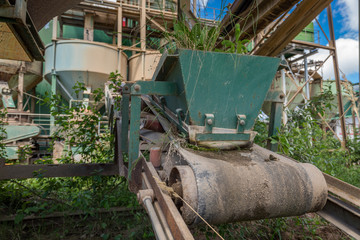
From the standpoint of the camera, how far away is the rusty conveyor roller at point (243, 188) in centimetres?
125

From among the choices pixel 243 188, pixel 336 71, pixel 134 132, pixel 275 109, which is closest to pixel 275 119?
pixel 275 109

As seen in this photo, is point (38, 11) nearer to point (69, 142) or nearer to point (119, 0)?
point (69, 142)

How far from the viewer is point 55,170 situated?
2.97m

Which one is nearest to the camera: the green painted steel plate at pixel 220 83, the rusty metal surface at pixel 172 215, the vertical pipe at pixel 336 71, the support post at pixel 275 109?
the rusty metal surface at pixel 172 215

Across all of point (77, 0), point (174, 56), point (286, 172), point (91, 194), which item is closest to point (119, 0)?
point (77, 0)

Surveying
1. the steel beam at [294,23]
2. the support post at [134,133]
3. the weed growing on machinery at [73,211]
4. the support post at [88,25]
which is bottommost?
the weed growing on machinery at [73,211]

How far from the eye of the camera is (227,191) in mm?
1288

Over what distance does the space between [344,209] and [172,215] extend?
1.17 metres

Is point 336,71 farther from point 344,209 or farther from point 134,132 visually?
point 134,132

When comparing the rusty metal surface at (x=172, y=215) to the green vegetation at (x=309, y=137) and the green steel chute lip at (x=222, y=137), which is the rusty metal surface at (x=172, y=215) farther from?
the green vegetation at (x=309, y=137)

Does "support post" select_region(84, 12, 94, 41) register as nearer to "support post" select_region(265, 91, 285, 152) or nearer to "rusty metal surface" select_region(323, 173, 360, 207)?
"support post" select_region(265, 91, 285, 152)

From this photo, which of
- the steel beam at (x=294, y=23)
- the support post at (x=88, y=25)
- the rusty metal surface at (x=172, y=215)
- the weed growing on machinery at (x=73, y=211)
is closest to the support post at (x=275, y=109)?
the steel beam at (x=294, y=23)

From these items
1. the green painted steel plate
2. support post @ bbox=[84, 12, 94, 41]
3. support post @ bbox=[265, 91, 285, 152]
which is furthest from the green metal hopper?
support post @ bbox=[84, 12, 94, 41]

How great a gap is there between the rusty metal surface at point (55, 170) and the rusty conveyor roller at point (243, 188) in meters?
1.83
